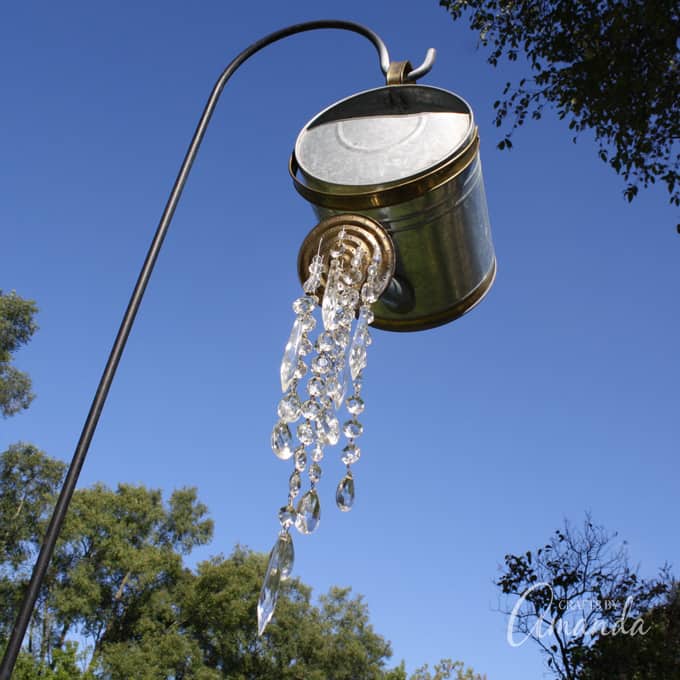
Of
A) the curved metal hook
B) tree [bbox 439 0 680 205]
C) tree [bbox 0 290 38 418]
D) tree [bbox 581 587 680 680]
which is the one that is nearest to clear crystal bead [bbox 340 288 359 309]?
the curved metal hook

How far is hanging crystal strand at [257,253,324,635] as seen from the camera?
1075 mm

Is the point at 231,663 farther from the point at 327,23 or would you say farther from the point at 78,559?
the point at 327,23

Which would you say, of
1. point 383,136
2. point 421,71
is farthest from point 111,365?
point 421,71

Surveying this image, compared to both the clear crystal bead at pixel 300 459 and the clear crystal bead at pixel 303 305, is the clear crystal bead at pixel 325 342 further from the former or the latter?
the clear crystal bead at pixel 300 459

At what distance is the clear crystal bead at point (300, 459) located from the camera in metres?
1.27

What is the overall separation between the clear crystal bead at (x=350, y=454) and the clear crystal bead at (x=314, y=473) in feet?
0.31

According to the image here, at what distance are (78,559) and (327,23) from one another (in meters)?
24.1

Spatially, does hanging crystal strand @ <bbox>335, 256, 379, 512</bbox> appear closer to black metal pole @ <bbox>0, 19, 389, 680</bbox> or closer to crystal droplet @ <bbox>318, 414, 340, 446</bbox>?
crystal droplet @ <bbox>318, 414, 340, 446</bbox>

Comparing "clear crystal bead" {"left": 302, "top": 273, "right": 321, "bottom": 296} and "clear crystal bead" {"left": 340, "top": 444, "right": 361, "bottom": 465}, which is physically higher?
"clear crystal bead" {"left": 302, "top": 273, "right": 321, "bottom": 296}

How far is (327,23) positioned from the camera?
2463 mm

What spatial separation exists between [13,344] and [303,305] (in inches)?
743

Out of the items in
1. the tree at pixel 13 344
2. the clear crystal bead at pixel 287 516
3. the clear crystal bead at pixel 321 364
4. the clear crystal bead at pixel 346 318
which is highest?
the tree at pixel 13 344

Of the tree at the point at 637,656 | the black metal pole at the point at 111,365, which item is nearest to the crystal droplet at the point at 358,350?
the black metal pole at the point at 111,365

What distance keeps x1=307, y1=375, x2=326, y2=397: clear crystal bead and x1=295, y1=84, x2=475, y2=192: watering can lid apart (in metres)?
0.50
